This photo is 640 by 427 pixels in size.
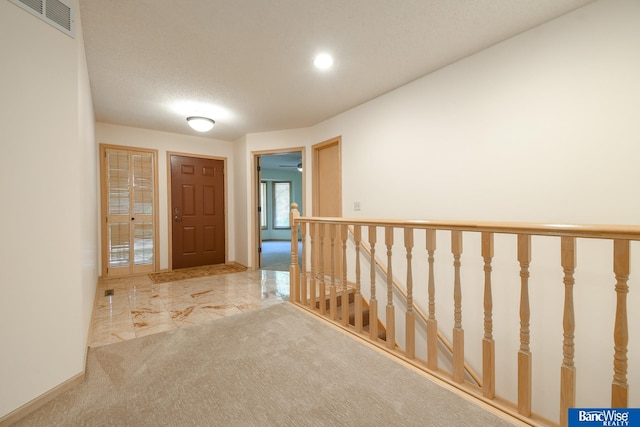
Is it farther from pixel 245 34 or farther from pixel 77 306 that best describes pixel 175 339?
pixel 245 34

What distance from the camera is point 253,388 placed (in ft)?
4.44

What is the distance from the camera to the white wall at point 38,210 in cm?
123

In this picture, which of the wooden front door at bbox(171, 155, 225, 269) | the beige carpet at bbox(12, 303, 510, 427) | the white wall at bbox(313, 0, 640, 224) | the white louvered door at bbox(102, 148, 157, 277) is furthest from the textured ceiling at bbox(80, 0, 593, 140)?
the beige carpet at bbox(12, 303, 510, 427)

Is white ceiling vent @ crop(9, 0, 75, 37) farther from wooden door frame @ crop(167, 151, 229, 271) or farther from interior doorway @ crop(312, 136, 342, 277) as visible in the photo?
wooden door frame @ crop(167, 151, 229, 271)

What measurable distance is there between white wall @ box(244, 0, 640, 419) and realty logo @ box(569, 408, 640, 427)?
90cm

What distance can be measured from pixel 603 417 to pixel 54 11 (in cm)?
314

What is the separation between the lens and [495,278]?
7.31 feet

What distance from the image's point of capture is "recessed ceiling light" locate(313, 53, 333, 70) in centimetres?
236

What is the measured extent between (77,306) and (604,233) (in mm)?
2485

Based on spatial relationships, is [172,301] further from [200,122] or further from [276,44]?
[276,44]

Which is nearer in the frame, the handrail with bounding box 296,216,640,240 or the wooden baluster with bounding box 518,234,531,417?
the handrail with bounding box 296,216,640,240

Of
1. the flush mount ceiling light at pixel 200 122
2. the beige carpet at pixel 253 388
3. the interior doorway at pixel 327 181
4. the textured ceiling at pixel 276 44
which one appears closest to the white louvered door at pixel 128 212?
the textured ceiling at pixel 276 44

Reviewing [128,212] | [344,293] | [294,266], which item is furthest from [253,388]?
[128,212]

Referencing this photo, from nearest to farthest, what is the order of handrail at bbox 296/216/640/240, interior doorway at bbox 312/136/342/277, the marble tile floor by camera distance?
handrail at bbox 296/216/640/240 < the marble tile floor < interior doorway at bbox 312/136/342/277
